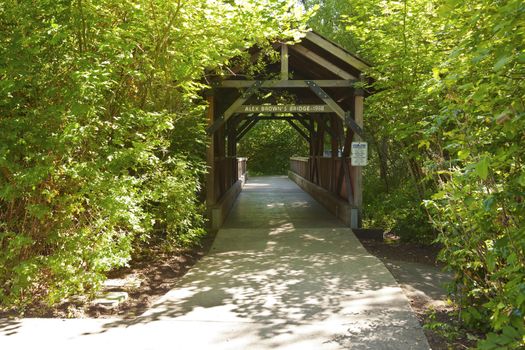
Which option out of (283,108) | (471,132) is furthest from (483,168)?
(283,108)

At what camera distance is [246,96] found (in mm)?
10336

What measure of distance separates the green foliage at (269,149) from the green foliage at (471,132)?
31069 mm

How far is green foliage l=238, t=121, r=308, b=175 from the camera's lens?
4050cm

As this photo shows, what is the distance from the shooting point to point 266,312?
4805 millimetres

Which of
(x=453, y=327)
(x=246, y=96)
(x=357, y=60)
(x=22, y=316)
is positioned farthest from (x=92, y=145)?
(x=357, y=60)

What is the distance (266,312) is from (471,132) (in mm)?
2613

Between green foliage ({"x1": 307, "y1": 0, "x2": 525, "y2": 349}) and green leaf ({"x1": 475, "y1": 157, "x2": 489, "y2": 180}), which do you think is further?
green foliage ({"x1": 307, "y1": 0, "x2": 525, "y2": 349})

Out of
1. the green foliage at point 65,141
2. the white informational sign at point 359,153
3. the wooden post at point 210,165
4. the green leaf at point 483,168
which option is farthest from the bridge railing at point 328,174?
the green leaf at point 483,168

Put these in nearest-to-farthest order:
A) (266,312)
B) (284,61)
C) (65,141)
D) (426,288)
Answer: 1. (65,141)
2. (266,312)
3. (426,288)
4. (284,61)

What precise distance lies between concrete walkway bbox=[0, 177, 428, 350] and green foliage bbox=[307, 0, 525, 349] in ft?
2.77

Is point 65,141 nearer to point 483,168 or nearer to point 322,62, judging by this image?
point 483,168

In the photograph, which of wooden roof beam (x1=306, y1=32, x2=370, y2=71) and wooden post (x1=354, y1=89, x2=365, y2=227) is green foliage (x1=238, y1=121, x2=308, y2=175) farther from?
wooden roof beam (x1=306, y1=32, x2=370, y2=71)

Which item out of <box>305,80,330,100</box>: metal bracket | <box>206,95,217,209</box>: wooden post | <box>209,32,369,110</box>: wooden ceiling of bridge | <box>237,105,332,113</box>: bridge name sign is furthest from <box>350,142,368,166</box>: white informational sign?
<box>206,95,217,209</box>: wooden post

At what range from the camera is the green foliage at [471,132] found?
8.55 feet
